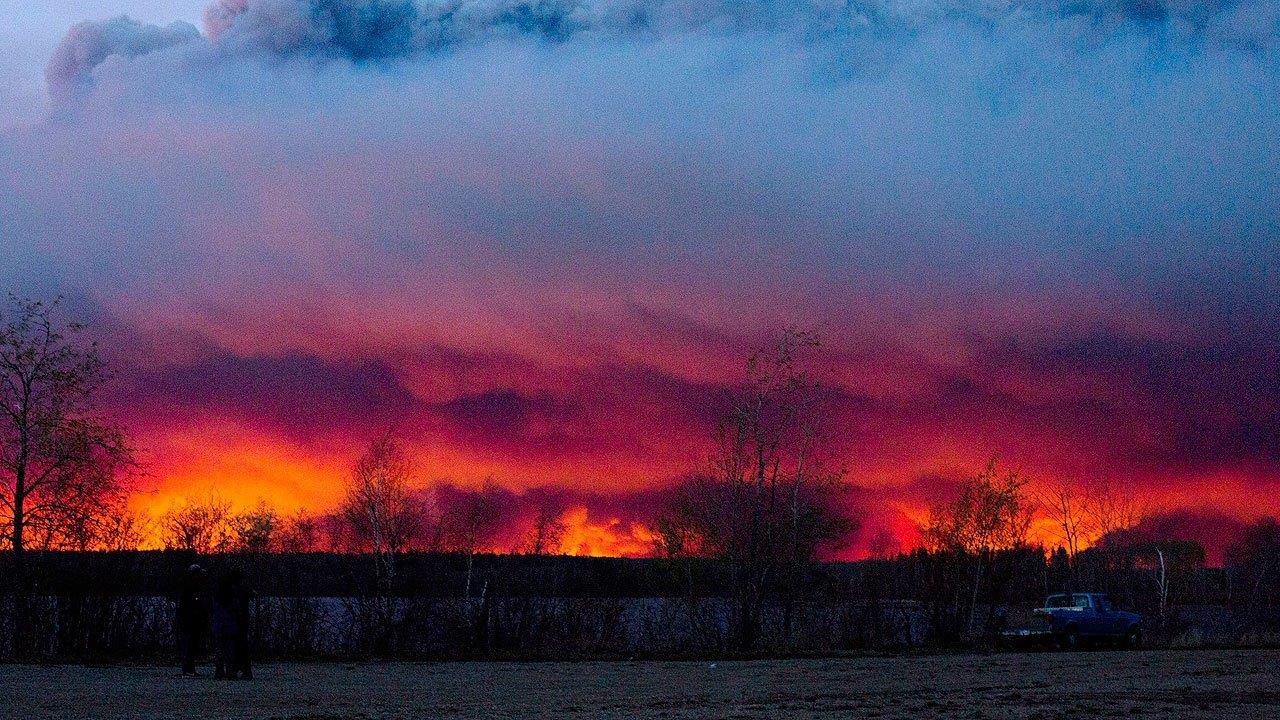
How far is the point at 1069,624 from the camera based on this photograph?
141 ft

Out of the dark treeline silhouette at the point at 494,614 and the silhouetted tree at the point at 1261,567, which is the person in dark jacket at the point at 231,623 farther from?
the silhouetted tree at the point at 1261,567

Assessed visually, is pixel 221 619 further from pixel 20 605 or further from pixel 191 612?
pixel 20 605

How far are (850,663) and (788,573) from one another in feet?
33.6

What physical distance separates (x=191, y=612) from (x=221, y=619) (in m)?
1.12

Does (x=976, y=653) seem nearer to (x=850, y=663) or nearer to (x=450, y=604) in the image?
(x=850, y=663)

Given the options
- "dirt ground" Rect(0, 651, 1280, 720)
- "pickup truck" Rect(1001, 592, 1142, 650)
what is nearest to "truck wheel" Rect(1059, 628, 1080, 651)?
"pickup truck" Rect(1001, 592, 1142, 650)

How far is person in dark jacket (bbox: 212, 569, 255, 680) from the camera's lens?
79.0ft

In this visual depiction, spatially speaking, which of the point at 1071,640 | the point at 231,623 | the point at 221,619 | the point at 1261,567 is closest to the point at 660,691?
the point at 231,623

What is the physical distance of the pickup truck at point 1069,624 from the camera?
43031mm

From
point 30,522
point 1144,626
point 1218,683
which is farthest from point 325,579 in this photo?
point 1144,626

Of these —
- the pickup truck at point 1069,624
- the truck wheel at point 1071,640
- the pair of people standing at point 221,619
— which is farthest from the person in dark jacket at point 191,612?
the truck wheel at point 1071,640

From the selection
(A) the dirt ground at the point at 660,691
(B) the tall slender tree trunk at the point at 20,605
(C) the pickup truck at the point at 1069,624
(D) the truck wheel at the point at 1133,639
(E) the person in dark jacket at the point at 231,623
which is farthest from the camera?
(D) the truck wheel at the point at 1133,639

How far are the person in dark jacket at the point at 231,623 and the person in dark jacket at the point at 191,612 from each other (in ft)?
2.15

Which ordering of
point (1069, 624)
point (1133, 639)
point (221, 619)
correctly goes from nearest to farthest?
point (221, 619)
point (1069, 624)
point (1133, 639)
